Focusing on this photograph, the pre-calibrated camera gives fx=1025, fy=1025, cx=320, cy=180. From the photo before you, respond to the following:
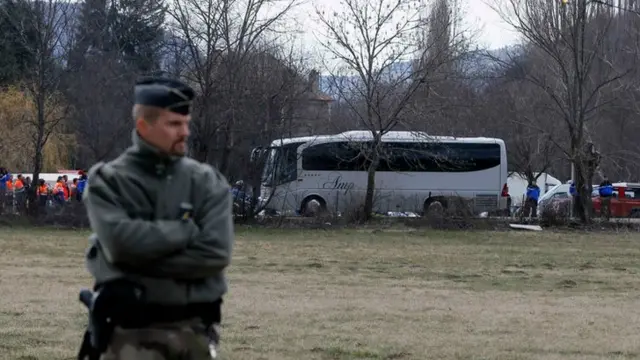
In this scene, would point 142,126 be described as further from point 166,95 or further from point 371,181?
point 371,181

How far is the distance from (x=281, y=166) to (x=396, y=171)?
510 cm

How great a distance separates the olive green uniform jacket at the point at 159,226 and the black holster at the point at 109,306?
0.05m

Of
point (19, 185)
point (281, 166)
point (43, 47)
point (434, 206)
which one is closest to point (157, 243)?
point (281, 166)

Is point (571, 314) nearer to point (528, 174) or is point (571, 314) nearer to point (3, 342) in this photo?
point (3, 342)

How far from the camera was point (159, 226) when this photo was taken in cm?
391

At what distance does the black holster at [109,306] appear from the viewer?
3.90 m

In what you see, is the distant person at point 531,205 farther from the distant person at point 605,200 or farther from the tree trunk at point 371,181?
the tree trunk at point 371,181

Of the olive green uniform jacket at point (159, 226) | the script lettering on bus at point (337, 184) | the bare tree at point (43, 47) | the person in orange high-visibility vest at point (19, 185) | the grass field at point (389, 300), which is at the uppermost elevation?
the bare tree at point (43, 47)

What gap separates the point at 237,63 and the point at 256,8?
2.27m

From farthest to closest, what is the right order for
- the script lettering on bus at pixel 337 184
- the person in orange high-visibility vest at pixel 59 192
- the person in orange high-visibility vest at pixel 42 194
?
the script lettering on bus at pixel 337 184
the person in orange high-visibility vest at pixel 59 192
the person in orange high-visibility vest at pixel 42 194

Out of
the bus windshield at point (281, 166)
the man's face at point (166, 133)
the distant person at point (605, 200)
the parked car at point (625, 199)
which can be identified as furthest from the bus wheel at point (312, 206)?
the man's face at point (166, 133)

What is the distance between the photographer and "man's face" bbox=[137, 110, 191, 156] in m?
4.04

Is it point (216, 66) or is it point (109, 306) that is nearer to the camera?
point (109, 306)

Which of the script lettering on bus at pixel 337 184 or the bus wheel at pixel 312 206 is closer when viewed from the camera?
the bus wheel at pixel 312 206
